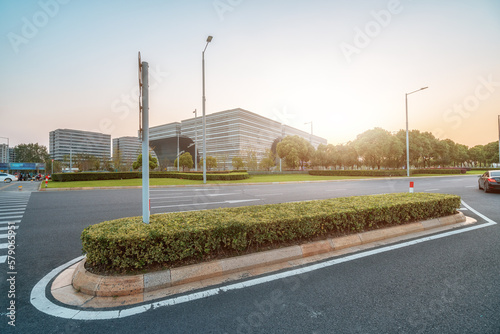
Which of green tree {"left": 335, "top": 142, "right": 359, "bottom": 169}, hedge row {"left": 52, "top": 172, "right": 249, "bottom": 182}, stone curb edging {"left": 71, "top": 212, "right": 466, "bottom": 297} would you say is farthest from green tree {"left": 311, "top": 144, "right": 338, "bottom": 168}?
stone curb edging {"left": 71, "top": 212, "right": 466, "bottom": 297}

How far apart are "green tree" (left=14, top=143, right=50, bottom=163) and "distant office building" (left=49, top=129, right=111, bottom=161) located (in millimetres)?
21440

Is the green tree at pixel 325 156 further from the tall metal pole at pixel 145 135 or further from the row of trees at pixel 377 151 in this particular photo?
the tall metal pole at pixel 145 135

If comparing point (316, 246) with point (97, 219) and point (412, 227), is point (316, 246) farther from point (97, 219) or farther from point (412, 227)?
point (97, 219)

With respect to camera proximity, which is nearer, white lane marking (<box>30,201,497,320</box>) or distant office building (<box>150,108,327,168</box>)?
white lane marking (<box>30,201,497,320</box>)

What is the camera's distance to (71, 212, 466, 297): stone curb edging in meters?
3.03

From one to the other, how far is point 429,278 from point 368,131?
4831 cm

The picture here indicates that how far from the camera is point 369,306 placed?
8.86ft

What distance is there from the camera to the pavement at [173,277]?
116 inches

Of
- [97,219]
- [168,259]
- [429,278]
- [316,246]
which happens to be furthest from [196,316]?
[97,219]

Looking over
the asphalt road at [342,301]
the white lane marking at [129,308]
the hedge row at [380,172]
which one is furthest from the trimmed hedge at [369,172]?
the white lane marking at [129,308]

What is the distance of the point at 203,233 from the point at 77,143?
5968 inches

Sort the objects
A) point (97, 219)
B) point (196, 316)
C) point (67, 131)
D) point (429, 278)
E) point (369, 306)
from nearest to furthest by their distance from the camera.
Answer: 1. point (196, 316)
2. point (369, 306)
3. point (429, 278)
4. point (97, 219)
5. point (67, 131)

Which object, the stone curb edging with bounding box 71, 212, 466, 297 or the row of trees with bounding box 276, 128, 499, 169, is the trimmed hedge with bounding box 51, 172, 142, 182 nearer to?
the stone curb edging with bounding box 71, 212, 466, 297

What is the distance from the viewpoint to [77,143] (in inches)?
4929
